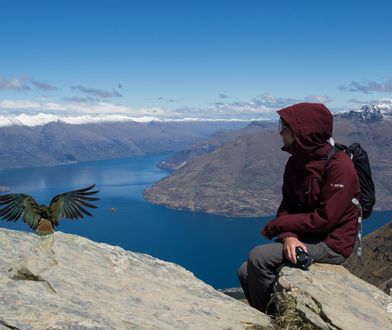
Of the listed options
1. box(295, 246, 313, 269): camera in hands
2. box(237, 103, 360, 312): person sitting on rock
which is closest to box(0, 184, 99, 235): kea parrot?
box(237, 103, 360, 312): person sitting on rock

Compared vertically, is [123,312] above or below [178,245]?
above

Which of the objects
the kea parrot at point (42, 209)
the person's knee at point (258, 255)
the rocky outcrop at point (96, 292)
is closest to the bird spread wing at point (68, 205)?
the kea parrot at point (42, 209)

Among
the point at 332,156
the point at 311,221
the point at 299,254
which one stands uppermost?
the point at 332,156

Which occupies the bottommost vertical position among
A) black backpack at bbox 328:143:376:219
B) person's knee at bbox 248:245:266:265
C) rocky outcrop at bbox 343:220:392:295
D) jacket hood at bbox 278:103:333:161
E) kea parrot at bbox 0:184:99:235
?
rocky outcrop at bbox 343:220:392:295

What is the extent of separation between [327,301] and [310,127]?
2773 mm

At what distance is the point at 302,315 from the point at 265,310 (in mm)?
1256

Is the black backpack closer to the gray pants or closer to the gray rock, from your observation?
the gray pants

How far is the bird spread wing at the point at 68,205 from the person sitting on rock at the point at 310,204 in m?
3.12

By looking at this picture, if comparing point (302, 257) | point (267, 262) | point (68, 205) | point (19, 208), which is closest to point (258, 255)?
point (267, 262)

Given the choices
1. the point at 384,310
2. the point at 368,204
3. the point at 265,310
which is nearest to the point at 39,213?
the point at 265,310

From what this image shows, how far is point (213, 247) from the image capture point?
18400cm

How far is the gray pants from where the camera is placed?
7.46 m

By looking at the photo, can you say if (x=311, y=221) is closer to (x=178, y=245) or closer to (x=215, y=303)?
(x=215, y=303)

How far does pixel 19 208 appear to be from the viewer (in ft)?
23.1
